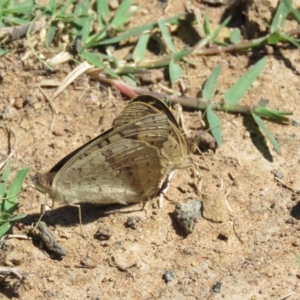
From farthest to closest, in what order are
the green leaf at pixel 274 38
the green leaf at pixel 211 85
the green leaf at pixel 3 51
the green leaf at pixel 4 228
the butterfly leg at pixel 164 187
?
1. the green leaf at pixel 274 38
2. the green leaf at pixel 3 51
3. the green leaf at pixel 211 85
4. the butterfly leg at pixel 164 187
5. the green leaf at pixel 4 228

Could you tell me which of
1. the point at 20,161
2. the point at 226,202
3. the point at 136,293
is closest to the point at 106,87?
the point at 20,161

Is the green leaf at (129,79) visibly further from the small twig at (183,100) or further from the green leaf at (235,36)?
the green leaf at (235,36)

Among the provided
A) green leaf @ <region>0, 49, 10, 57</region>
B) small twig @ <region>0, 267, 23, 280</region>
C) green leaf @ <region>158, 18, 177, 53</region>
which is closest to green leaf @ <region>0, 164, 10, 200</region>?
small twig @ <region>0, 267, 23, 280</region>

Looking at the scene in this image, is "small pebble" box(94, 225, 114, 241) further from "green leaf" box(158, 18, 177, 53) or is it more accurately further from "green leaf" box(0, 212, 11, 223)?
"green leaf" box(158, 18, 177, 53)

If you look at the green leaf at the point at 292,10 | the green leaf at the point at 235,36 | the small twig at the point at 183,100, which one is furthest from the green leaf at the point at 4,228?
the green leaf at the point at 292,10

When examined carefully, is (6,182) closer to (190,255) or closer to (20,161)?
(20,161)

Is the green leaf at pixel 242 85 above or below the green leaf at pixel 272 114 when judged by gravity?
above
